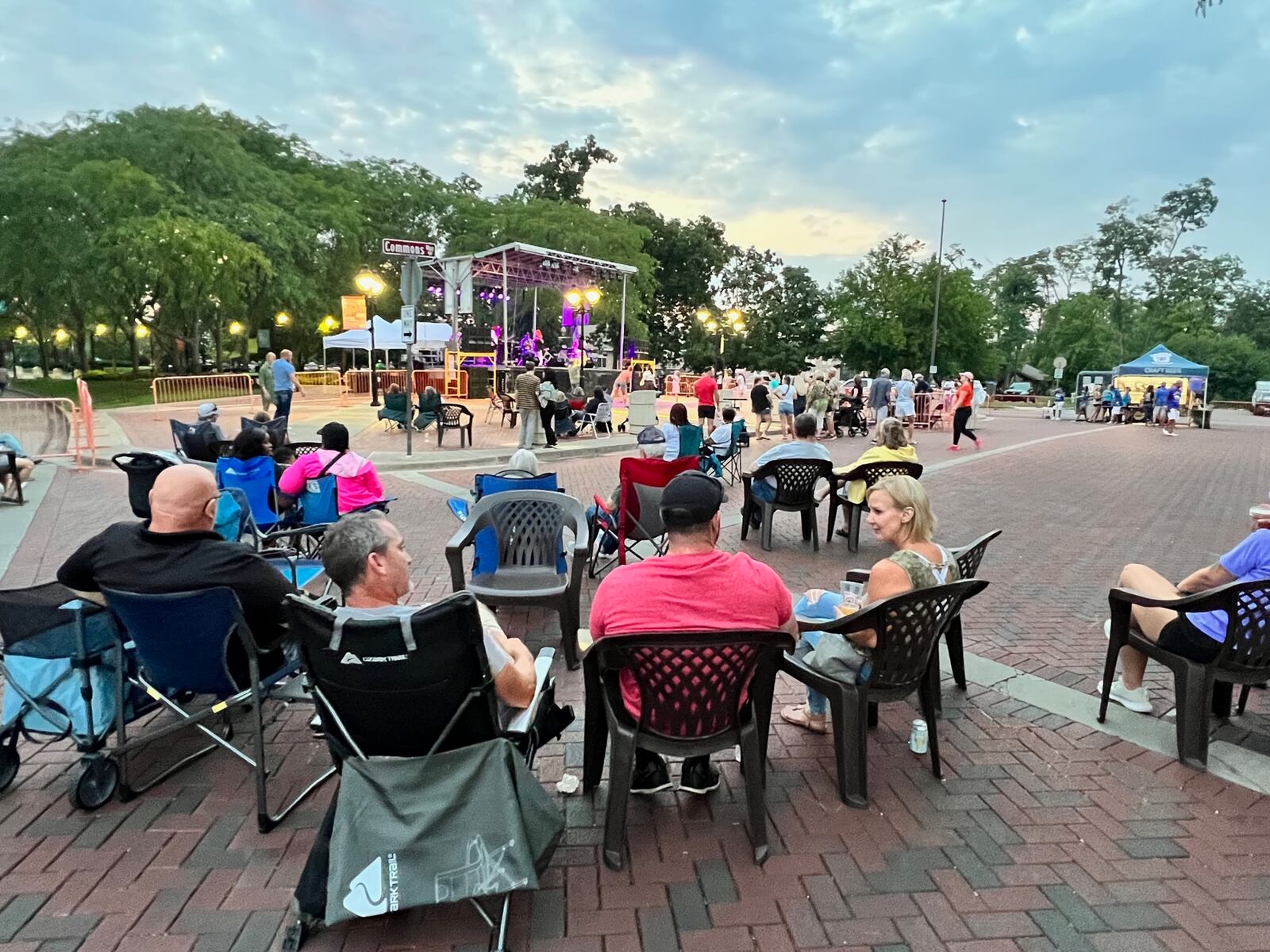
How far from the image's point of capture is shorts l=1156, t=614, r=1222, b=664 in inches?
122

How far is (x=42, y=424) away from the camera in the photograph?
1159 centimetres

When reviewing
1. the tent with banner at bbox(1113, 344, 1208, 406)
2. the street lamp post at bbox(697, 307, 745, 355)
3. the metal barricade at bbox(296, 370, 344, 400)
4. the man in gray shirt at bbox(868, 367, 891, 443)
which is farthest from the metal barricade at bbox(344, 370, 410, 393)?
the tent with banner at bbox(1113, 344, 1208, 406)

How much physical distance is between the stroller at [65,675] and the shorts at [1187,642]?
421 cm

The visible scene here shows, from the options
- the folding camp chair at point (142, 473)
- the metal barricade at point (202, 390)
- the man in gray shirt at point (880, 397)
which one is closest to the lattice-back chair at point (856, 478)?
the folding camp chair at point (142, 473)

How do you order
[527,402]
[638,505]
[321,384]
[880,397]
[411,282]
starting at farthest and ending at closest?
[321,384] → [880,397] → [527,402] → [411,282] → [638,505]

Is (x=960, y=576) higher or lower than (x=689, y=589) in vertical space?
lower

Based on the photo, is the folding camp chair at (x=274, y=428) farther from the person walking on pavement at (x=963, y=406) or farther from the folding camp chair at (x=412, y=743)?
the person walking on pavement at (x=963, y=406)

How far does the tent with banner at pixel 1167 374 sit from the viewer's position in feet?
88.9

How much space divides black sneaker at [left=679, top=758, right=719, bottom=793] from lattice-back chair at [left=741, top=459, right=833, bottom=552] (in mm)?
4048

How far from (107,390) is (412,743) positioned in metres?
35.2

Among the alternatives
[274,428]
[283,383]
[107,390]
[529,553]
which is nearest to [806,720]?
[529,553]

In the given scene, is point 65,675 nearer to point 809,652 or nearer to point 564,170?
point 809,652

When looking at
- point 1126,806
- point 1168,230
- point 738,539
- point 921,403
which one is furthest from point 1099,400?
point 1168,230

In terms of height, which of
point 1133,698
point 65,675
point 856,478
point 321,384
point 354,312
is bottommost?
point 1133,698
